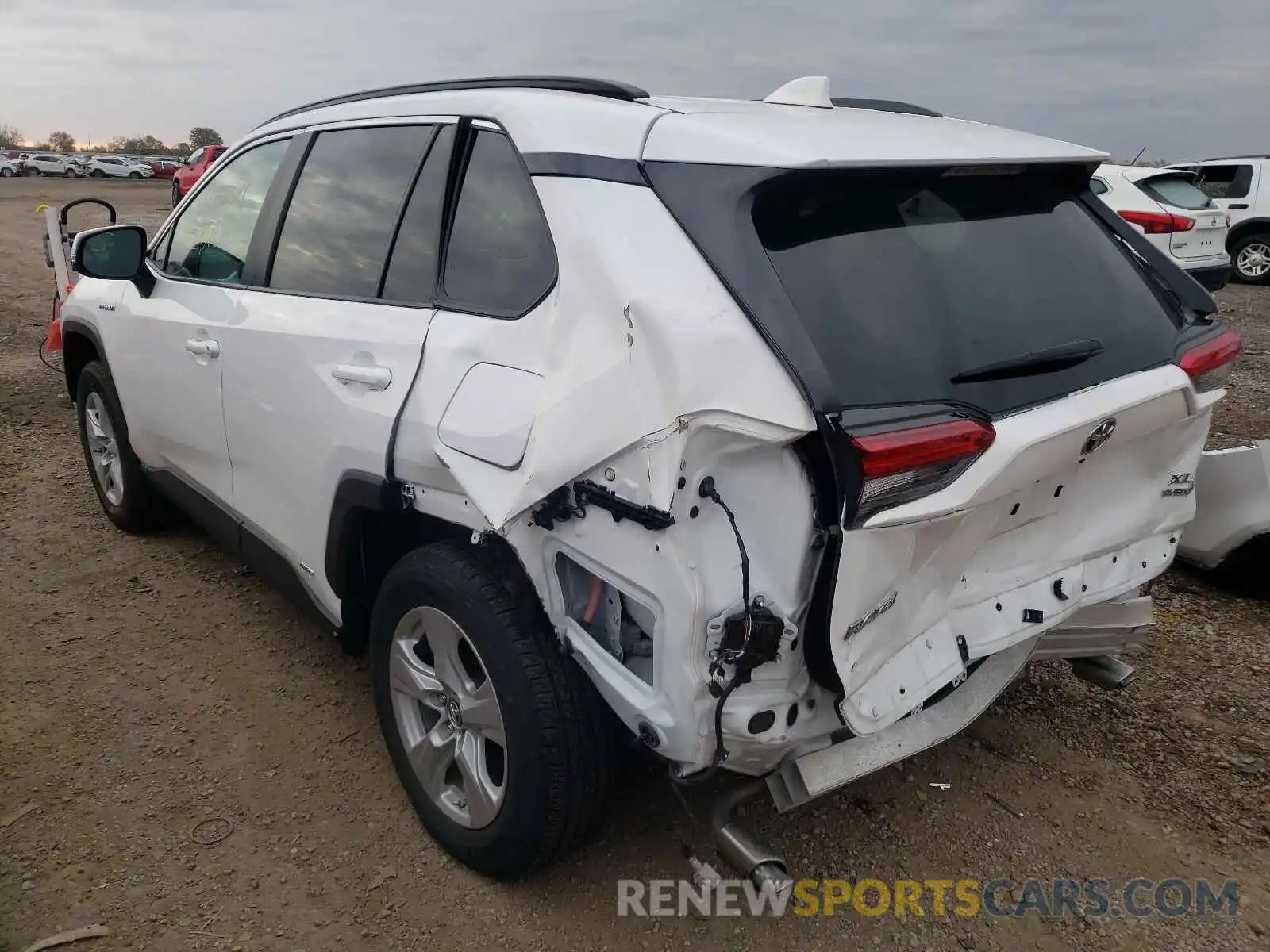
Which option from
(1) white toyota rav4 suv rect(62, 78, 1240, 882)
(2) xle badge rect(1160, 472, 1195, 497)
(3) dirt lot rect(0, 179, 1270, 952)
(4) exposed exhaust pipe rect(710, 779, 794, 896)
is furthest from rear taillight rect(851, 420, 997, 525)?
(3) dirt lot rect(0, 179, 1270, 952)

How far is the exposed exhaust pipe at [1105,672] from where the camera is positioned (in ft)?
9.02

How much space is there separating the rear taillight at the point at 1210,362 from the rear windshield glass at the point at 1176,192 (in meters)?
9.36

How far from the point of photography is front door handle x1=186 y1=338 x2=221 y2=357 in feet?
10.2

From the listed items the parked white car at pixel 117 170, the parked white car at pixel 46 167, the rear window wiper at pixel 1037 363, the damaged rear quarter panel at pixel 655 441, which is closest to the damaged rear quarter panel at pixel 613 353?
the damaged rear quarter panel at pixel 655 441

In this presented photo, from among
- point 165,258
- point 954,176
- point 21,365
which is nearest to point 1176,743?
point 954,176

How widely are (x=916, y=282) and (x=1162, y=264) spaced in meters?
1.06

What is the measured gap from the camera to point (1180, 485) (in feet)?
8.06

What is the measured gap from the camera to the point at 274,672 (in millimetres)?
3402

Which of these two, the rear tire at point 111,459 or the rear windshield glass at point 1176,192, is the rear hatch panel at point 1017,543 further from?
the rear windshield glass at point 1176,192

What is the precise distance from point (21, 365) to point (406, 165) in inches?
281

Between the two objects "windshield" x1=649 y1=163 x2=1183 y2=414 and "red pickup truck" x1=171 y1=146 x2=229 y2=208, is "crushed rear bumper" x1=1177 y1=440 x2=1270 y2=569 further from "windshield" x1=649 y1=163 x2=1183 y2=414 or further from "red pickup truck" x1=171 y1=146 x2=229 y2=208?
"red pickup truck" x1=171 y1=146 x2=229 y2=208

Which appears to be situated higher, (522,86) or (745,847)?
(522,86)

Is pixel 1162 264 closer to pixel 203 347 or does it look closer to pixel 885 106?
pixel 885 106

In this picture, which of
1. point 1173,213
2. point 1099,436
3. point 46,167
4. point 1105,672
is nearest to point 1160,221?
point 1173,213
